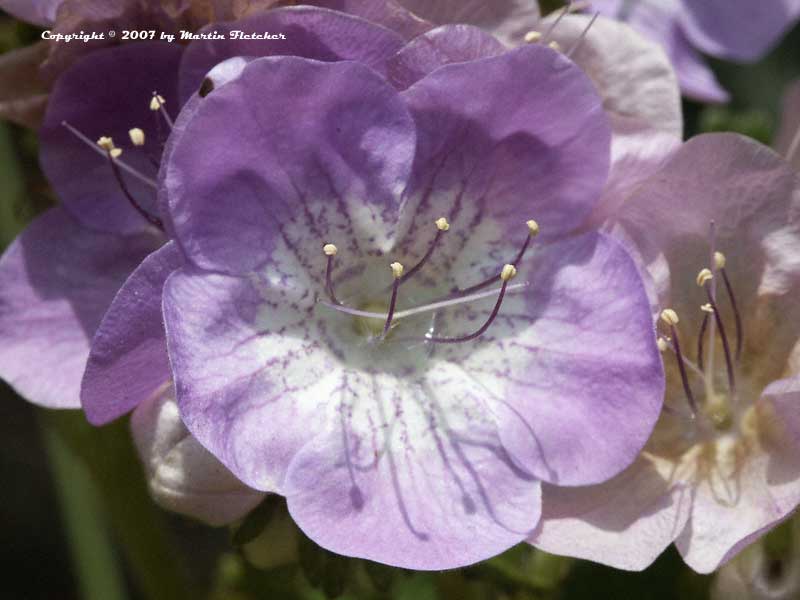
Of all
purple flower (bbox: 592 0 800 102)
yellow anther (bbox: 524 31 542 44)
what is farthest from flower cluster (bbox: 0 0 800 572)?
purple flower (bbox: 592 0 800 102)

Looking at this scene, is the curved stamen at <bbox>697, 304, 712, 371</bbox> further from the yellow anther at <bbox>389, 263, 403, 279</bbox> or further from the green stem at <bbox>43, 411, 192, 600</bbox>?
the green stem at <bbox>43, 411, 192, 600</bbox>

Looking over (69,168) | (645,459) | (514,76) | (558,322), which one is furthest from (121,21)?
(645,459)

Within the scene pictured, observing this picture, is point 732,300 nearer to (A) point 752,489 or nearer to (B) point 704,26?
(A) point 752,489

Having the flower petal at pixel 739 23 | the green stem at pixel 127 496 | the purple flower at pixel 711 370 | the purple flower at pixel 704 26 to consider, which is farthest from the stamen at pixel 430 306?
the flower petal at pixel 739 23

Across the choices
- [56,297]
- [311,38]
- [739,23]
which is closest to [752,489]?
[311,38]

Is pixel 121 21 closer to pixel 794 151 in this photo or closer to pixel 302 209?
pixel 302 209

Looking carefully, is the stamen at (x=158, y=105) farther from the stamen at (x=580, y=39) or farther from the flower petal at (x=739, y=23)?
the flower petal at (x=739, y=23)
